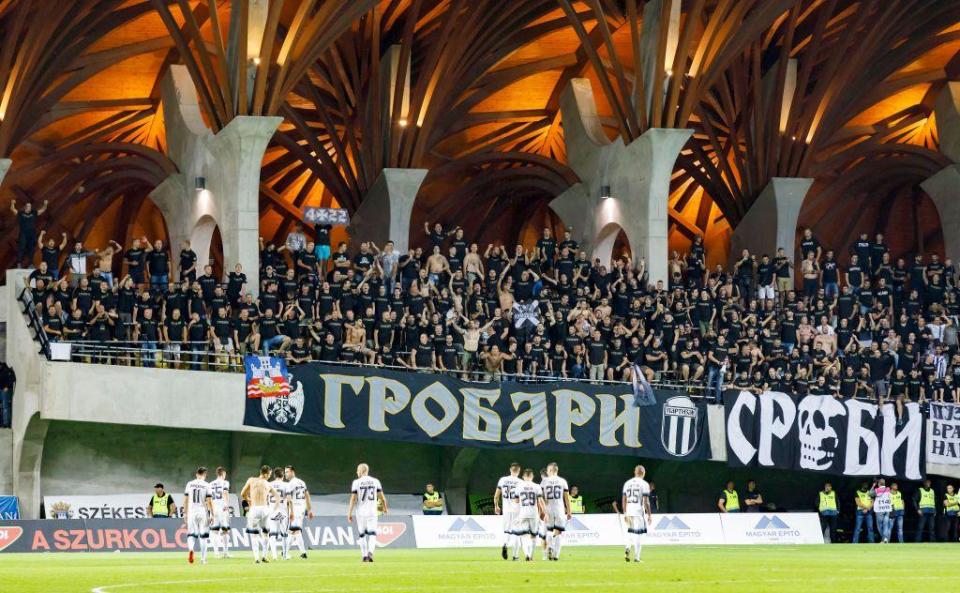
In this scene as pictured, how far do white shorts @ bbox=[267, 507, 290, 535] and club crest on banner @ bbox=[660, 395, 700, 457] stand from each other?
15.8 metres

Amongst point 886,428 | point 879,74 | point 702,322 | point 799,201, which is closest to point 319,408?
point 702,322

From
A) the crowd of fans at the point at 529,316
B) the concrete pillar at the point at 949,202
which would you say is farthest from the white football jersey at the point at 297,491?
the concrete pillar at the point at 949,202

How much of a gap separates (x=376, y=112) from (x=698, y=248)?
11.8 meters

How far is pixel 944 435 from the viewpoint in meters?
50.7

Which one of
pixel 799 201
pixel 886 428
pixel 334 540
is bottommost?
pixel 334 540

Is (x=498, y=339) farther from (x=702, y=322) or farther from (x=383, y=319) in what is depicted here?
(x=702, y=322)

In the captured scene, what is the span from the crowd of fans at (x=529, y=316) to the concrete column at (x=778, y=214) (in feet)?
9.68

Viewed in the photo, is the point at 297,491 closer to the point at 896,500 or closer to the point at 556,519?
the point at 556,519

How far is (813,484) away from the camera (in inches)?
2199

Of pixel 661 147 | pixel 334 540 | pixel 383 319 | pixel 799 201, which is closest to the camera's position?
pixel 334 540

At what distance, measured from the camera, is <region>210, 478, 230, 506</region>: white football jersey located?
111 ft

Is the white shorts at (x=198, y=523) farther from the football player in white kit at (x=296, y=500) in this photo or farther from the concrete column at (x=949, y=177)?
the concrete column at (x=949, y=177)

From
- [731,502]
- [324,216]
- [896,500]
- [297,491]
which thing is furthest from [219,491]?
[896,500]

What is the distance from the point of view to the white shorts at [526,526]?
1312 inches
